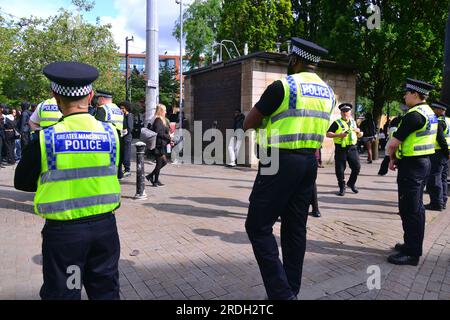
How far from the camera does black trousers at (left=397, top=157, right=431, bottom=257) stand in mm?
4039

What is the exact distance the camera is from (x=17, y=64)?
26016mm

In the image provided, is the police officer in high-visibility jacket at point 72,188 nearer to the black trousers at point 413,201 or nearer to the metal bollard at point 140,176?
the black trousers at point 413,201

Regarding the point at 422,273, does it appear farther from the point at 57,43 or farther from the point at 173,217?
the point at 57,43

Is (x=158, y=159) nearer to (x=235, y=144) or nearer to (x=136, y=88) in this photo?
(x=235, y=144)

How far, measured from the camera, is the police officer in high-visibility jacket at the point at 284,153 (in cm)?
280

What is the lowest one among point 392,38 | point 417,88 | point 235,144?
point 235,144

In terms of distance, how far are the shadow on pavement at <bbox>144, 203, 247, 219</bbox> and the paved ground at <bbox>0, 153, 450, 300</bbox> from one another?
0.6 inches

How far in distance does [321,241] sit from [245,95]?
296 inches

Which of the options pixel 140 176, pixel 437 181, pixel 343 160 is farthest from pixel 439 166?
pixel 140 176

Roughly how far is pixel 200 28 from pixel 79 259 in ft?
138

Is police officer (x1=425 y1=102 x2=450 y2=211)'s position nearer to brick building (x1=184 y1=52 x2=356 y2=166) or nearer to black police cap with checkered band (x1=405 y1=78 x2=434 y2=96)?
black police cap with checkered band (x1=405 y1=78 x2=434 y2=96)

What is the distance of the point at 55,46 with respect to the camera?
2494 centimetres

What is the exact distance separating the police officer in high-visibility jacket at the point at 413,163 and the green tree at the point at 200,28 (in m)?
38.7
